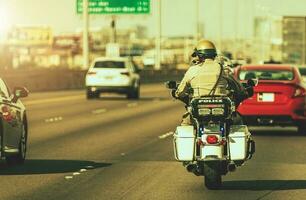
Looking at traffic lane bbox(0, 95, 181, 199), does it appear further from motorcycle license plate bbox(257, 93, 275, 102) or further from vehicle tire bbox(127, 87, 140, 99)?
vehicle tire bbox(127, 87, 140, 99)

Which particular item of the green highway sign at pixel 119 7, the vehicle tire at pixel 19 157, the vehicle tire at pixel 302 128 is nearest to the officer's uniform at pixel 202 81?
the vehicle tire at pixel 19 157

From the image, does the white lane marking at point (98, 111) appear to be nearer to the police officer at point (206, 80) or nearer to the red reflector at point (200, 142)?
the police officer at point (206, 80)

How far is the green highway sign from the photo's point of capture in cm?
7488

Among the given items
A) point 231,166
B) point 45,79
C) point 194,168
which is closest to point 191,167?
point 194,168

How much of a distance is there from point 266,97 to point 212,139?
444 inches

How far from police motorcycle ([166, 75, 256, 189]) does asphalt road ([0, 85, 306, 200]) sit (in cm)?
34

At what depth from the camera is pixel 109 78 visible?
45.9 metres

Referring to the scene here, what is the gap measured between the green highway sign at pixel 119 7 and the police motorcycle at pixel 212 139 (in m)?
62.3

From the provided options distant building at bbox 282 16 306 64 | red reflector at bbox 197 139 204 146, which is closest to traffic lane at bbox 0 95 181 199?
red reflector at bbox 197 139 204 146

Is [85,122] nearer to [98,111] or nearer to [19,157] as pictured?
[98,111]

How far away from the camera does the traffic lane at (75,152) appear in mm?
13984

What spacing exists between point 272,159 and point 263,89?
242 inches

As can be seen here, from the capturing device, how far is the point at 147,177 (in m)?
14.7

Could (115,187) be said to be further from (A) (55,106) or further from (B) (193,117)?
(A) (55,106)
